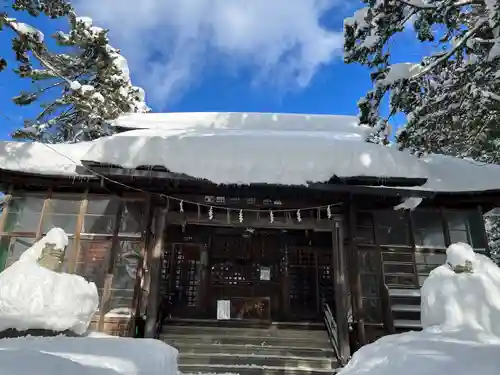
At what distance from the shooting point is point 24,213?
30.9 feet

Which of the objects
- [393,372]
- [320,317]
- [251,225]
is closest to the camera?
[393,372]

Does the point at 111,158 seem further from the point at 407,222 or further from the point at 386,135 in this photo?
the point at 407,222

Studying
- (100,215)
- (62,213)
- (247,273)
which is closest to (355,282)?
(247,273)

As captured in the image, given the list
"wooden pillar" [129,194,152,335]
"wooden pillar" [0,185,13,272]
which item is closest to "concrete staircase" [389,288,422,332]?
"wooden pillar" [129,194,152,335]

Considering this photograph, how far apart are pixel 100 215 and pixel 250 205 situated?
356 cm

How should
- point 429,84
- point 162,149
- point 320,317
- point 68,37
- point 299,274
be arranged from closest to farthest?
point 429,84 < point 162,149 < point 320,317 < point 299,274 < point 68,37

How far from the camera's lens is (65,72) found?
15.2 meters

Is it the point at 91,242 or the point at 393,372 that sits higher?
the point at 91,242

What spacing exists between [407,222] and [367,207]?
105 cm

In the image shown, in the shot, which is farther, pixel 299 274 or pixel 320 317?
pixel 299 274

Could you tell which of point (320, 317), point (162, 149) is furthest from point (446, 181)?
point (162, 149)

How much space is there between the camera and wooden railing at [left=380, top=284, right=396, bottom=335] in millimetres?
8648

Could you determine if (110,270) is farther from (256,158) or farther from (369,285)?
(369,285)

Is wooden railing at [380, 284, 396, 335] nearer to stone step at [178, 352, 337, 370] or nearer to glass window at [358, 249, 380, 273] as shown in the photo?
glass window at [358, 249, 380, 273]
